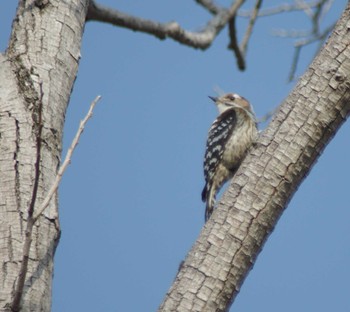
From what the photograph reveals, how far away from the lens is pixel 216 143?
649 centimetres

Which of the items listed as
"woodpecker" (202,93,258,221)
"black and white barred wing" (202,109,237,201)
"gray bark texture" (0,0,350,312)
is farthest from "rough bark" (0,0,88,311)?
"black and white barred wing" (202,109,237,201)

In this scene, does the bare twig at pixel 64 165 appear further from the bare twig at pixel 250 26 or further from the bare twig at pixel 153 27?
the bare twig at pixel 250 26

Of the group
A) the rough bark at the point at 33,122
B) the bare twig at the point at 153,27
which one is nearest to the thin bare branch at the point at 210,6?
the bare twig at the point at 153,27

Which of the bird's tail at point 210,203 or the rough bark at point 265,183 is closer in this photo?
the rough bark at point 265,183

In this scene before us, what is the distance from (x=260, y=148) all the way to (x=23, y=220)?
1.10 m

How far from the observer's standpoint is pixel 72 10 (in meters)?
3.67

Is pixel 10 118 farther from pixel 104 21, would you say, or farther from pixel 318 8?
pixel 318 8

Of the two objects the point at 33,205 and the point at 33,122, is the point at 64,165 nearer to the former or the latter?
the point at 33,205

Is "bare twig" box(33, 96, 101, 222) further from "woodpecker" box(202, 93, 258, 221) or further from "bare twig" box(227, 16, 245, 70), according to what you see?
"woodpecker" box(202, 93, 258, 221)

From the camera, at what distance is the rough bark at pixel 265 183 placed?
2.63 metres

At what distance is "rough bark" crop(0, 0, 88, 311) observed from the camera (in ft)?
8.86

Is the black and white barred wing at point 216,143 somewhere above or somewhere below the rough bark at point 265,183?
above

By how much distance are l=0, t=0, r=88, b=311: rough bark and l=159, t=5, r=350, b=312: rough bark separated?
59cm

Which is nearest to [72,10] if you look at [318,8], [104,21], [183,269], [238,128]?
[104,21]
